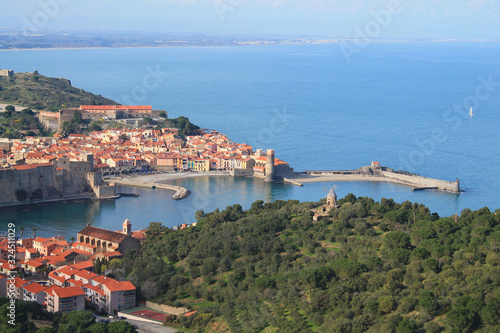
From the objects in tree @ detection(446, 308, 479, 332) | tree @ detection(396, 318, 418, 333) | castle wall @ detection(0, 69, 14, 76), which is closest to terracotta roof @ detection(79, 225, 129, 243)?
tree @ detection(396, 318, 418, 333)

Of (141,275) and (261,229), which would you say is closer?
(141,275)

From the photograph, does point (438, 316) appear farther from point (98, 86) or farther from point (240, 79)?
point (240, 79)

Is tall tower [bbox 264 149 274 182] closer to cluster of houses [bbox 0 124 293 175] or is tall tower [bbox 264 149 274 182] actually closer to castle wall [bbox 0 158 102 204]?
cluster of houses [bbox 0 124 293 175]

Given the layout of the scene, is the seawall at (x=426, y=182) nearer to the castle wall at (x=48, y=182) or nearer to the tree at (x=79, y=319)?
the castle wall at (x=48, y=182)

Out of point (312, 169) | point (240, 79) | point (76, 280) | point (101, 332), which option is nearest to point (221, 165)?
point (312, 169)

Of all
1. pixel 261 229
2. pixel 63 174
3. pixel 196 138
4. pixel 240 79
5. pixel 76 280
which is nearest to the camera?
pixel 76 280

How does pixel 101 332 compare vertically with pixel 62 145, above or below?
below

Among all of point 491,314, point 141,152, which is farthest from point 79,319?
point 141,152
